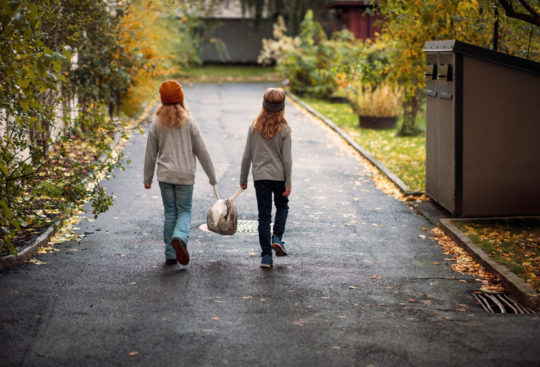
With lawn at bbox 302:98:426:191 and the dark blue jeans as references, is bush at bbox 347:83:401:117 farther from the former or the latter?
the dark blue jeans

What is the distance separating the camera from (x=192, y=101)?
27703 millimetres

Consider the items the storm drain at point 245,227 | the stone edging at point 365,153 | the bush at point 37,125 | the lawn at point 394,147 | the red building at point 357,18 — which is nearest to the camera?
the bush at point 37,125

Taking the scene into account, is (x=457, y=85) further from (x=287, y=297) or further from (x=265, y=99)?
(x=287, y=297)

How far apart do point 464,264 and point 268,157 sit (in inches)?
92.0

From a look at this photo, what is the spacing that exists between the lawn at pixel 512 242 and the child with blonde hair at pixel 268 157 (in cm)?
232

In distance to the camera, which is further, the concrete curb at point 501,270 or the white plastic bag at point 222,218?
the white plastic bag at point 222,218

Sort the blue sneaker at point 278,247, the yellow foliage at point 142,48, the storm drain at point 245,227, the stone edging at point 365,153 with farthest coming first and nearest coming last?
the yellow foliage at point 142,48 → the stone edging at point 365,153 → the storm drain at point 245,227 → the blue sneaker at point 278,247

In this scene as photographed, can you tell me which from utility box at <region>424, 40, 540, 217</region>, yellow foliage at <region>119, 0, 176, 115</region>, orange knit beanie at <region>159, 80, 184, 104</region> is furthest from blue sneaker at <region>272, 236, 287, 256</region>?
yellow foliage at <region>119, 0, 176, 115</region>

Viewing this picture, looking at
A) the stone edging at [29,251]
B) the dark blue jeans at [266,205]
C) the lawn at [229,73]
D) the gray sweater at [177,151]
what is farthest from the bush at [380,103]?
the lawn at [229,73]

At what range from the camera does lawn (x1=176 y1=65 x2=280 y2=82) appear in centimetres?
4056

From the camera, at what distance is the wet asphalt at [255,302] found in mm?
5094

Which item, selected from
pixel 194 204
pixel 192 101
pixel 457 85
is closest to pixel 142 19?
pixel 192 101

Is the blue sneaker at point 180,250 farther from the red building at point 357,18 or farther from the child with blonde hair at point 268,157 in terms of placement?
the red building at point 357,18

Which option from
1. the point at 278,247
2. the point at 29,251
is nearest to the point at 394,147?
the point at 278,247
